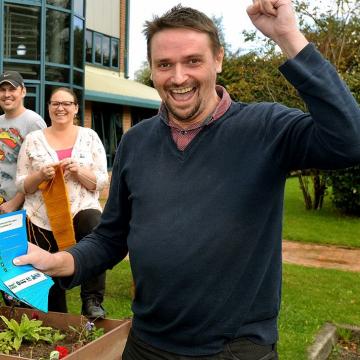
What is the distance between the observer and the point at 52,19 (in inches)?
630

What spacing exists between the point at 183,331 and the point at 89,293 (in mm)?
2591

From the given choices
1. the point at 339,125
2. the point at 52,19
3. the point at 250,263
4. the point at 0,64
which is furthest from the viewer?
the point at 52,19

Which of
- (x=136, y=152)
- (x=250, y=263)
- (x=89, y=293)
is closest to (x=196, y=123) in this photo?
(x=136, y=152)

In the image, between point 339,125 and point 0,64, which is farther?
point 0,64

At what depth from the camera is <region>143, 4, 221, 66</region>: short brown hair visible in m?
2.30

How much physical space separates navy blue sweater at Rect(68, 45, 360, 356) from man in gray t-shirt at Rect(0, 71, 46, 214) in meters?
2.94

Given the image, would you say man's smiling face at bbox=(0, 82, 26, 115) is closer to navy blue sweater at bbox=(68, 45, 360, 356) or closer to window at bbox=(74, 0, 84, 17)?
navy blue sweater at bbox=(68, 45, 360, 356)

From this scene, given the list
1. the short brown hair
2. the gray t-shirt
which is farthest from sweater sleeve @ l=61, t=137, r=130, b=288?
the gray t-shirt

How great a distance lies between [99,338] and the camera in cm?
379

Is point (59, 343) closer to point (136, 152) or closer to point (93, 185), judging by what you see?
point (93, 185)

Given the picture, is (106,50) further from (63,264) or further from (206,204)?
(206,204)

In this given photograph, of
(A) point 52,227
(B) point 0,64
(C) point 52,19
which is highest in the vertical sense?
(C) point 52,19

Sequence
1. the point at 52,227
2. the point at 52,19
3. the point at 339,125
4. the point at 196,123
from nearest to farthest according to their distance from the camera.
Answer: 1. the point at 339,125
2. the point at 196,123
3. the point at 52,227
4. the point at 52,19

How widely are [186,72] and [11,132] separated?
315 cm
